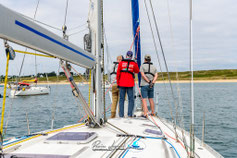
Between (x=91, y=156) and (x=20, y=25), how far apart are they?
158 centimetres

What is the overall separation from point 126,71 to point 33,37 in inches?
127

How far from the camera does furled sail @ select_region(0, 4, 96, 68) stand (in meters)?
1.64

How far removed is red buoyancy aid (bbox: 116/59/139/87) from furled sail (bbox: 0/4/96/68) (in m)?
2.10

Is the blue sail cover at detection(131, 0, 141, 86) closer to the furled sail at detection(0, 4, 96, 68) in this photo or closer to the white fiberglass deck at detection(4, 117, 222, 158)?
the white fiberglass deck at detection(4, 117, 222, 158)

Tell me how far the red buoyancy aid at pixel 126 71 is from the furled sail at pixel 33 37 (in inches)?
82.8

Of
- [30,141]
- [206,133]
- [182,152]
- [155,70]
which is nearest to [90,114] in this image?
[30,141]

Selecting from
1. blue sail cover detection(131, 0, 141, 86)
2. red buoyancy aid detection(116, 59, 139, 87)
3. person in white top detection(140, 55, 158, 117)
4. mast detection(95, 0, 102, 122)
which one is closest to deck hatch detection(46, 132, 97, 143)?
mast detection(95, 0, 102, 122)

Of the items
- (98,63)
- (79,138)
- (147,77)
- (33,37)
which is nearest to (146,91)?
(147,77)

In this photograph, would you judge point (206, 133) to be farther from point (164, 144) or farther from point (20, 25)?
point (20, 25)

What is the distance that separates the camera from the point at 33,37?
6.58 ft

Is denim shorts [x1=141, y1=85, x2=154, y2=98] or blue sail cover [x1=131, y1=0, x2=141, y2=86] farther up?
blue sail cover [x1=131, y1=0, x2=141, y2=86]

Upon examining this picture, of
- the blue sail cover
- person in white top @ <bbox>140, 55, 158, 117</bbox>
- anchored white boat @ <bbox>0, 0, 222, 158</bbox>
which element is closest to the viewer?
anchored white boat @ <bbox>0, 0, 222, 158</bbox>

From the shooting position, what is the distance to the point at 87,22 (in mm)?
4270

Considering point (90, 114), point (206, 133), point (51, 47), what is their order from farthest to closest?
point (206, 133)
point (90, 114)
point (51, 47)
